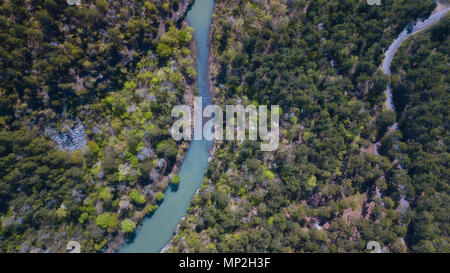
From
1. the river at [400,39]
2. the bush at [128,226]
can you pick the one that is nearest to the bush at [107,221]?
the bush at [128,226]

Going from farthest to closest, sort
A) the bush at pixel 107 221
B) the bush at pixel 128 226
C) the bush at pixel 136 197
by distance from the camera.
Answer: the bush at pixel 136 197
the bush at pixel 128 226
the bush at pixel 107 221

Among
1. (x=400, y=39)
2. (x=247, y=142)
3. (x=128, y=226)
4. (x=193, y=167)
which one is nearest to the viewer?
(x=128, y=226)

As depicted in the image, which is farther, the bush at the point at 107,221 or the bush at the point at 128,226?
the bush at the point at 128,226

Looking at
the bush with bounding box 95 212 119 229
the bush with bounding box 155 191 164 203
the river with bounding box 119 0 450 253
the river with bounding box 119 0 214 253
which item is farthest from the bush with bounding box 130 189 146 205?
the bush with bounding box 95 212 119 229

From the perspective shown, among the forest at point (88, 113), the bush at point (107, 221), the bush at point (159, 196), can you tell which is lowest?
the bush at point (107, 221)

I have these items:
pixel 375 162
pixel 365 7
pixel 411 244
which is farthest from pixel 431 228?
pixel 365 7

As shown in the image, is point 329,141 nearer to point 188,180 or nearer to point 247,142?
point 247,142

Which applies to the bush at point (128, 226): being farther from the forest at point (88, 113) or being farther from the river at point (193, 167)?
the river at point (193, 167)

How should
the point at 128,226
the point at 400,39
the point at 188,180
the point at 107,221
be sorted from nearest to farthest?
the point at 107,221 → the point at 128,226 → the point at 400,39 → the point at 188,180

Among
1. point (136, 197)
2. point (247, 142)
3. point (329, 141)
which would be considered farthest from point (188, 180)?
point (329, 141)
